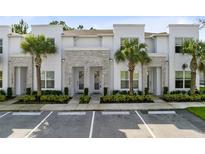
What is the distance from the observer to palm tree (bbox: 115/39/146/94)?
82.2 ft

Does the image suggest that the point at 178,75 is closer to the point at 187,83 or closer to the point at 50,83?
the point at 187,83

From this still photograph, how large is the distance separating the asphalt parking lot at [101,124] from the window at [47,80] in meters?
8.27

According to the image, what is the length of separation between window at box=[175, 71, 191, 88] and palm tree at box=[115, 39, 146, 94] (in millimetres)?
4844

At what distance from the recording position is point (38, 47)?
25.7 meters

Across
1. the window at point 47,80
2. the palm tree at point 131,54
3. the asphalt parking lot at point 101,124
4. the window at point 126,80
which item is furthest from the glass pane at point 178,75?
the window at point 47,80

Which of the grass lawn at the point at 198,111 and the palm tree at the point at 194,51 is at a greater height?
the palm tree at the point at 194,51

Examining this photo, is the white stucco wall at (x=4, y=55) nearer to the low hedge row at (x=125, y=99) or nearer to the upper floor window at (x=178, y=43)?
the low hedge row at (x=125, y=99)

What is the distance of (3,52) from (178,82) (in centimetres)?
1640

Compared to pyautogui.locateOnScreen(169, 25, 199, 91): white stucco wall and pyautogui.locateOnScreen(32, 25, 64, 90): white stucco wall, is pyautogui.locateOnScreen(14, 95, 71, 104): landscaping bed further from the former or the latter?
pyautogui.locateOnScreen(169, 25, 199, 91): white stucco wall

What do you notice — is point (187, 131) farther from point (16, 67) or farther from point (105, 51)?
point (16, 67)

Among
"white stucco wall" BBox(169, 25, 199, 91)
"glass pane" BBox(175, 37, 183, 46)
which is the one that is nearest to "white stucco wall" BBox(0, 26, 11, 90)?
"white stucco wall" BBox(169, 25, 199, 91)

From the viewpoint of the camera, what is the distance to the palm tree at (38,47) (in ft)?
84.3

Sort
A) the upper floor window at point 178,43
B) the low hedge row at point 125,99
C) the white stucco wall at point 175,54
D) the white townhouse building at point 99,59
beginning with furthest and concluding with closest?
the upper floor window at point 178,43 → the white stucco wall at point 175,54 → the white townhouse building at point 99,59 → the low hedge row at point 125,99
